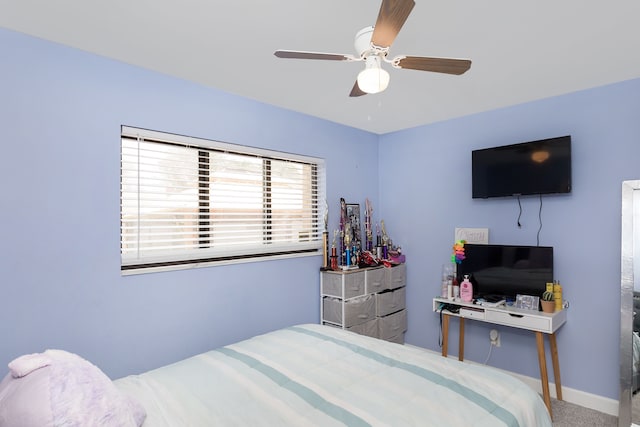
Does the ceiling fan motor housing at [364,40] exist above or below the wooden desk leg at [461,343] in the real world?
above

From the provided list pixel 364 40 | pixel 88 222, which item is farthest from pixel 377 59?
pixel 88 222

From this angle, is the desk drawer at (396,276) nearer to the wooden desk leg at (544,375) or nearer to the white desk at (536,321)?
the white desk at (536,321)

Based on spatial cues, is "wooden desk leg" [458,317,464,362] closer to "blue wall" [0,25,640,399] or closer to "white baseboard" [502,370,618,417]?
"blue wall" [0,25,640,399]

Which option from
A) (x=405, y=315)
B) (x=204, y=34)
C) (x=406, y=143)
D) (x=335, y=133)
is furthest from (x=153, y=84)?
(x=405, y=315)

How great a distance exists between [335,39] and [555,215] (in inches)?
91.5

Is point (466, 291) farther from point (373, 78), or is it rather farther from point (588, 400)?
point (373, 78)

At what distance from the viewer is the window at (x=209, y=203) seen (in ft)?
7.82

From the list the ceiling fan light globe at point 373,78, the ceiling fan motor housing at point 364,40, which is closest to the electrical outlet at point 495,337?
the ceiling fan light globe at point 373,78

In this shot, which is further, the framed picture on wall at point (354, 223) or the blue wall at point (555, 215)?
the framed picture on wall at point (354, 223)

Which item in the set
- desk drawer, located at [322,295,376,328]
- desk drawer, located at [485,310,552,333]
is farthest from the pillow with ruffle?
desk drawer, located at [485,310,552,333]

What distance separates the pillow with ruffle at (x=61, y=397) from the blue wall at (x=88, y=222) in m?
0.79

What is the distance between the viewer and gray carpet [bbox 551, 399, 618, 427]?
256cm

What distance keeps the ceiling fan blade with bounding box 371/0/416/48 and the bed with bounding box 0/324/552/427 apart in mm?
1505

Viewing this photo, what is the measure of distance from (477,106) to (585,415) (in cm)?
259
